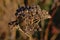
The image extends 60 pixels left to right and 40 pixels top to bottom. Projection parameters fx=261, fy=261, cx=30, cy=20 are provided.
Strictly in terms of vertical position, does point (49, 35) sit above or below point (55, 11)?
below

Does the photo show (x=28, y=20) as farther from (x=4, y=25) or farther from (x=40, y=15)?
(x=4, y=25)

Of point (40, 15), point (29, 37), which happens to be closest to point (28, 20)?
point (40, 15)

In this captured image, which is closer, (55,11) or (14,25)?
(14,25)

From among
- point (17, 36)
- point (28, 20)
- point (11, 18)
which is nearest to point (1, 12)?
point (11, 18)

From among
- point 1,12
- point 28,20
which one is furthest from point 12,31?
point 28,20

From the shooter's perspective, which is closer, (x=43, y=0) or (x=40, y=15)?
(x=40, y=15)

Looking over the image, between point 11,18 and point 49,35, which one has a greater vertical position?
point 11,18

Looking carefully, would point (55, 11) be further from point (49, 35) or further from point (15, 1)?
point (15, 1)

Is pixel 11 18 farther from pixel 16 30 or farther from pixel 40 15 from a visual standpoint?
pixel 40 15
